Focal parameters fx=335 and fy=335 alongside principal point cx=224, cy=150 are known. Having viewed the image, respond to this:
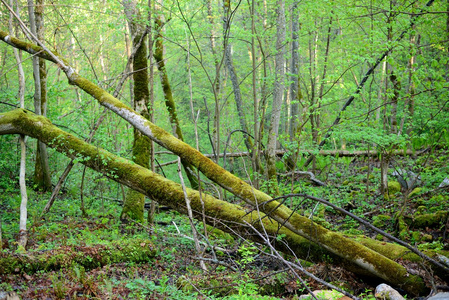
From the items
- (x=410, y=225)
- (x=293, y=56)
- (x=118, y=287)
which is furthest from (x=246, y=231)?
(x=293, y=56)

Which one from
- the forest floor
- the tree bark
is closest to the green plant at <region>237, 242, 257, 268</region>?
the forest floor

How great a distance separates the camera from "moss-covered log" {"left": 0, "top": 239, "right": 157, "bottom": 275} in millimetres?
4184

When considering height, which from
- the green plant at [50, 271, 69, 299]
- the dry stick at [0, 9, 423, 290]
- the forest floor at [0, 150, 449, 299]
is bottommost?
the forest floor at [0, 150, 449, 299]

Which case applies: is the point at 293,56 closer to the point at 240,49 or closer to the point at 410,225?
the point at 410,225

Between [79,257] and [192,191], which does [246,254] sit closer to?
[192,191]

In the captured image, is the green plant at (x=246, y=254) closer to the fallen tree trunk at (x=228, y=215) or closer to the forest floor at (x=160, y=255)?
the forest floor at (x=160, y=255)

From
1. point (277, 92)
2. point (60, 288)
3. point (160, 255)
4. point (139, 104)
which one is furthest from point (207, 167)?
point (277, 92)

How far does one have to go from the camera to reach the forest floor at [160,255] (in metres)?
3.90

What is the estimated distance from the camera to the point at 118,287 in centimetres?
399

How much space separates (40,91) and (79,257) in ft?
17.5

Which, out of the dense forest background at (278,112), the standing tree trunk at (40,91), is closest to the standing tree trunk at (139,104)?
the dense forest background at (278,112)

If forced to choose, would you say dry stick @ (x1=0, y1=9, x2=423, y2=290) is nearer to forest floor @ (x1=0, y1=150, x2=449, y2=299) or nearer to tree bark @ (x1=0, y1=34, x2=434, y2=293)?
tree bark @ (x1=0, y1=34, x2=434, y2=293)

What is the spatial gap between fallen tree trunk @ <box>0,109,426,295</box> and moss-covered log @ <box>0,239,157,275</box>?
0.87m

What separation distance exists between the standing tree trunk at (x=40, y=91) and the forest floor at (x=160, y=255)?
0.72 metres
